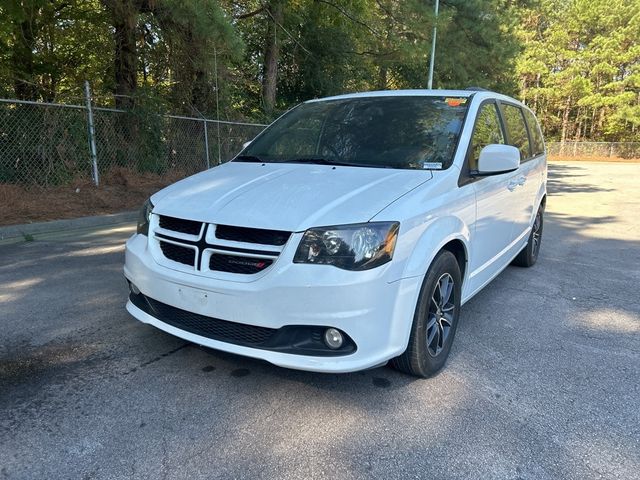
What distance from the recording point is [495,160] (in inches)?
128

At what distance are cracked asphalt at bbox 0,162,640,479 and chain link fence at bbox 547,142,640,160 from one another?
48.5 metres

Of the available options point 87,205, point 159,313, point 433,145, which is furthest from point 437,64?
point 159,313

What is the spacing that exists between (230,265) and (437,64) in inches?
740

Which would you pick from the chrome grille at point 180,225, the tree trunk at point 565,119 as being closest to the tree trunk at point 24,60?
the chrome grille at point 180,225

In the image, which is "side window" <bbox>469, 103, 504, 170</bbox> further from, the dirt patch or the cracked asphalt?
the dirt patch

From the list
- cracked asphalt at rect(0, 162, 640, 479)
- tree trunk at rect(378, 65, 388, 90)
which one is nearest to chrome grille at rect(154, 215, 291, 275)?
cracked asphalt at rect(0, 162, 640, 479)

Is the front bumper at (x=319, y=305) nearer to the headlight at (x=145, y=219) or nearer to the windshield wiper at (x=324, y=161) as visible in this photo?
the headlight at (x=145, y=219)

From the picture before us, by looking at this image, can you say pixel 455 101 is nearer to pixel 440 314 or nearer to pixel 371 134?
pixel 371 134

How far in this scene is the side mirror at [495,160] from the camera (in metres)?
3.25

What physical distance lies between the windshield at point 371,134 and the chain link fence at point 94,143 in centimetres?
653

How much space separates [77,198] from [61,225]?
5.12ft

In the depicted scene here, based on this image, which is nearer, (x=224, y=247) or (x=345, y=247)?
(x=345, y=247)

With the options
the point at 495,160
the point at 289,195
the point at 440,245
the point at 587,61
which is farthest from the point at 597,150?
the point at 289,195

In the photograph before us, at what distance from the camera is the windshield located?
3.36 metres
